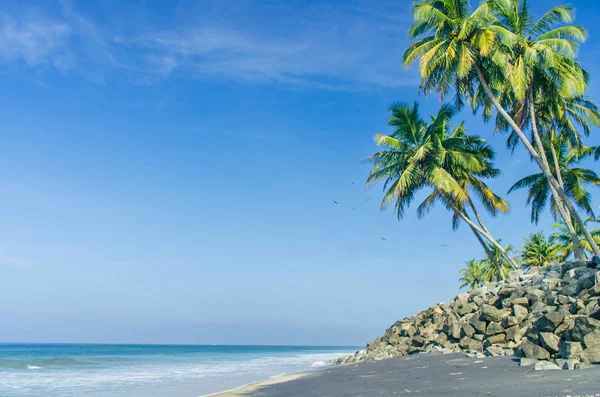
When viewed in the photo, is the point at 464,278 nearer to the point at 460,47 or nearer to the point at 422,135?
the point at 422,135

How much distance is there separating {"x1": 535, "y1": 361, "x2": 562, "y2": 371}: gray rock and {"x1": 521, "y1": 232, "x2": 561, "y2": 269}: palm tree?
31165mm

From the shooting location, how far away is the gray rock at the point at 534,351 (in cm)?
875

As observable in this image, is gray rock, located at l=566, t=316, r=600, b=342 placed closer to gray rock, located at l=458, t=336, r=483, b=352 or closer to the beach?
the beach

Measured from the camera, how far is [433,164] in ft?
67.2

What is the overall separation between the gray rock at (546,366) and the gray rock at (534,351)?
0.64 m

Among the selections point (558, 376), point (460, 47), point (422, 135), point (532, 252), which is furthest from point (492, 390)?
point (532, 252)

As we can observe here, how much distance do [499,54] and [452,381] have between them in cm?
1268

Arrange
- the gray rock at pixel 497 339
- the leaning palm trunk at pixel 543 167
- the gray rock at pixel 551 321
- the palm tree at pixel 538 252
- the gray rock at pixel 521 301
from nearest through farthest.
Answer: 1. the gray rock at pixel 551 321
2. the gray rock at pixel 497 339
3. the gray rock at pixel 521 301
4. the leaning palm trunk at pixel 543 167
5. the palm tree at pixel 538 252

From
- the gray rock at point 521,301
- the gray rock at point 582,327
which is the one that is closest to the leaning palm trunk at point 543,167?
the gray rock at point 521,301

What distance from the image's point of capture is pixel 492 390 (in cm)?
731

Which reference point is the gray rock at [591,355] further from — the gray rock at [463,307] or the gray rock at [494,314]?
the gray rock at [463,307]

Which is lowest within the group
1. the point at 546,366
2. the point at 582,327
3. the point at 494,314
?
the point at 546,366

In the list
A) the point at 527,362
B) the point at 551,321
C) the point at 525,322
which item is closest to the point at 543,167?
the point at 525,322

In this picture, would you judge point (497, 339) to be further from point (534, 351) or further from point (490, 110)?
point (490, 110)
